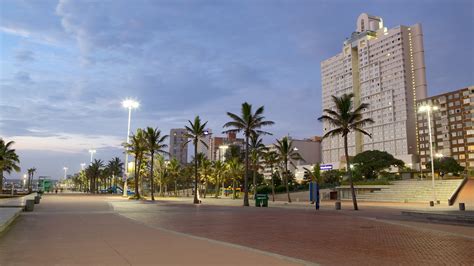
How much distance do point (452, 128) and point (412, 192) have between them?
3815 inches

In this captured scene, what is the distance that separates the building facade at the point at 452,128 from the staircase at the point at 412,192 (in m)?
79.0

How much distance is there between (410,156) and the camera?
13338 cm

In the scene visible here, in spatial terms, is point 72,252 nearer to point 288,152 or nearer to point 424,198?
point 288,152

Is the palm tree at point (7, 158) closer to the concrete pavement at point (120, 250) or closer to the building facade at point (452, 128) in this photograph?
the concrete pavement at point (120, 250)

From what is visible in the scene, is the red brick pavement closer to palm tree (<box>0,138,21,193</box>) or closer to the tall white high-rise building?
palm tree (<box>0,138,21,193</box>)

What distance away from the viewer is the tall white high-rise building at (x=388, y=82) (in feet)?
479

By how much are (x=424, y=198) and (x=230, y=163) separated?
34279 mm

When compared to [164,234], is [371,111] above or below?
above

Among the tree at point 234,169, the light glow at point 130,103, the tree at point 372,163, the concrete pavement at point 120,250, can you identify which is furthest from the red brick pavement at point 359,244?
the tree at point 372,163

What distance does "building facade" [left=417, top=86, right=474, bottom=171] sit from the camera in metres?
126

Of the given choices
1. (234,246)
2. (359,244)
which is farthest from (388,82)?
(234,246)

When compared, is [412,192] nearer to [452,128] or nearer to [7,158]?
[7,158]

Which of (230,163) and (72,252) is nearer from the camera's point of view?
(72,252)

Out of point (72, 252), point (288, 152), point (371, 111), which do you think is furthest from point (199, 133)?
point (371, 111)
